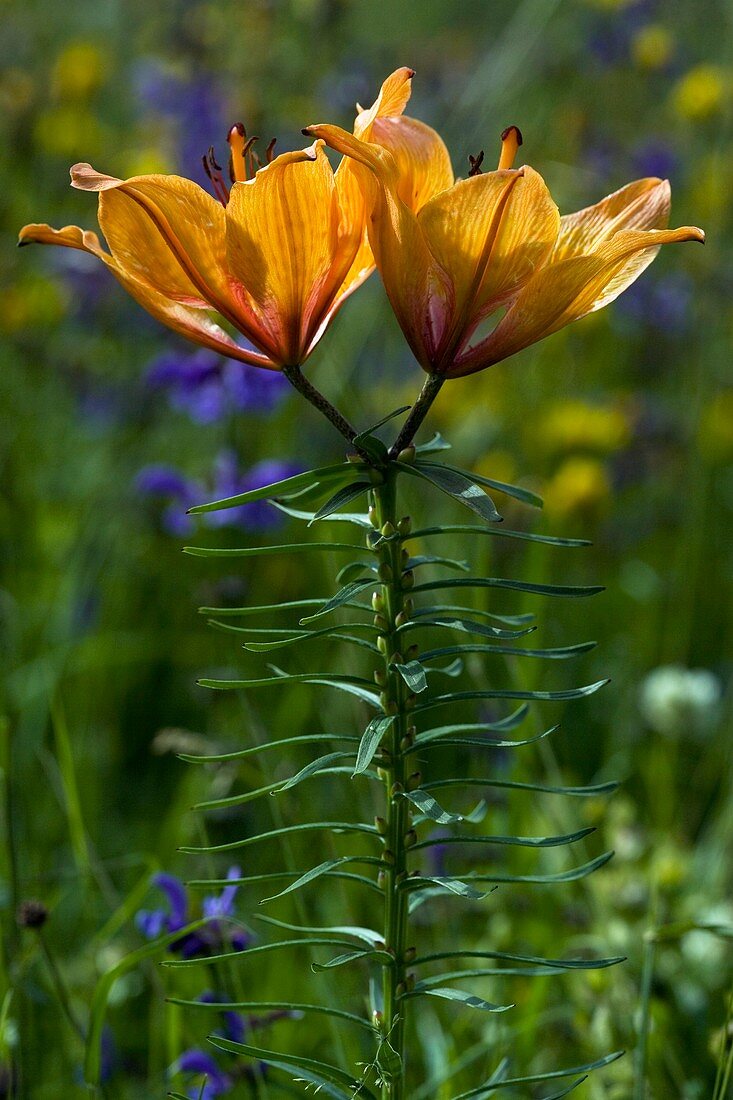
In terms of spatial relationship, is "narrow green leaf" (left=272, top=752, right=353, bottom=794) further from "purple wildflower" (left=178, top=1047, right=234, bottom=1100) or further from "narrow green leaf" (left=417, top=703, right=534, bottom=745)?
"purple wildflower" (left=178, top=1047, right=234, bottom=1100)

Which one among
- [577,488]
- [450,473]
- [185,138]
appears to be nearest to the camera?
[450,473]

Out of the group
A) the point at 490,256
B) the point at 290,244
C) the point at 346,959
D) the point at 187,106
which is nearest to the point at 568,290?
the point at 490,256

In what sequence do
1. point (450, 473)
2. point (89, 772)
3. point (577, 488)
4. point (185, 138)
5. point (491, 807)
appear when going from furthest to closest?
point (185, 138)
point (577, 488)
point (89, 772)
point (491, 807)
point (450, 473)

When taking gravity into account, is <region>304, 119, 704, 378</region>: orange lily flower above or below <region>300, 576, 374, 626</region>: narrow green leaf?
above

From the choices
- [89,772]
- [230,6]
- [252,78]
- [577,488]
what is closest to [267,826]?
[89,772]

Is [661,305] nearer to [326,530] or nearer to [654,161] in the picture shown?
[654,161]

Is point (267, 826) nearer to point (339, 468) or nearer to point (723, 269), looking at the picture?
point (339, 468)

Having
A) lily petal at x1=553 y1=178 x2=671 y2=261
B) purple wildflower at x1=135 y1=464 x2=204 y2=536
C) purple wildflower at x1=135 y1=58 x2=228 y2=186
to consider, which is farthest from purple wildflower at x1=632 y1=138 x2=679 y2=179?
lily petal at x1=553 y1=178 x2=671 y2=261
